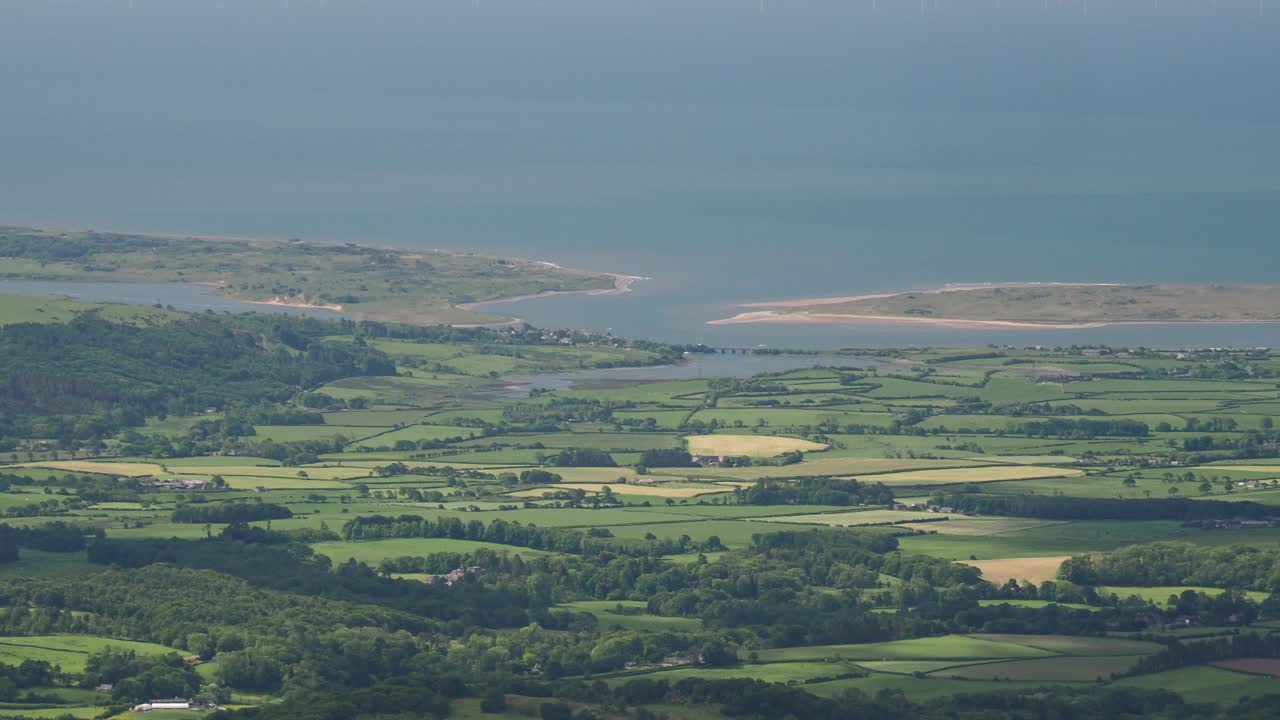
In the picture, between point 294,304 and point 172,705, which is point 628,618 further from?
point 294,304

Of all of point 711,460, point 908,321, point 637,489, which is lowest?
point 637,489

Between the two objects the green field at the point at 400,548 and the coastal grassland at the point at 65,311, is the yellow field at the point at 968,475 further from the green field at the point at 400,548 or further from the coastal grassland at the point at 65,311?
the coastal grassland at the point at 65,311

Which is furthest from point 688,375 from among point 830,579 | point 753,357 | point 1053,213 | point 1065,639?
point 1053,213

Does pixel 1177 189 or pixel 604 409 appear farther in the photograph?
pixel 1177 189

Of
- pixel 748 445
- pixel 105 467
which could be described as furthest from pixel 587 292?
pixel 105 467

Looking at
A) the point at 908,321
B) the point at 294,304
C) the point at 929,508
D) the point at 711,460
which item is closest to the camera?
the point at 929,508

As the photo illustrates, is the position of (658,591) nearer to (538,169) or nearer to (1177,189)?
(1177,189)
